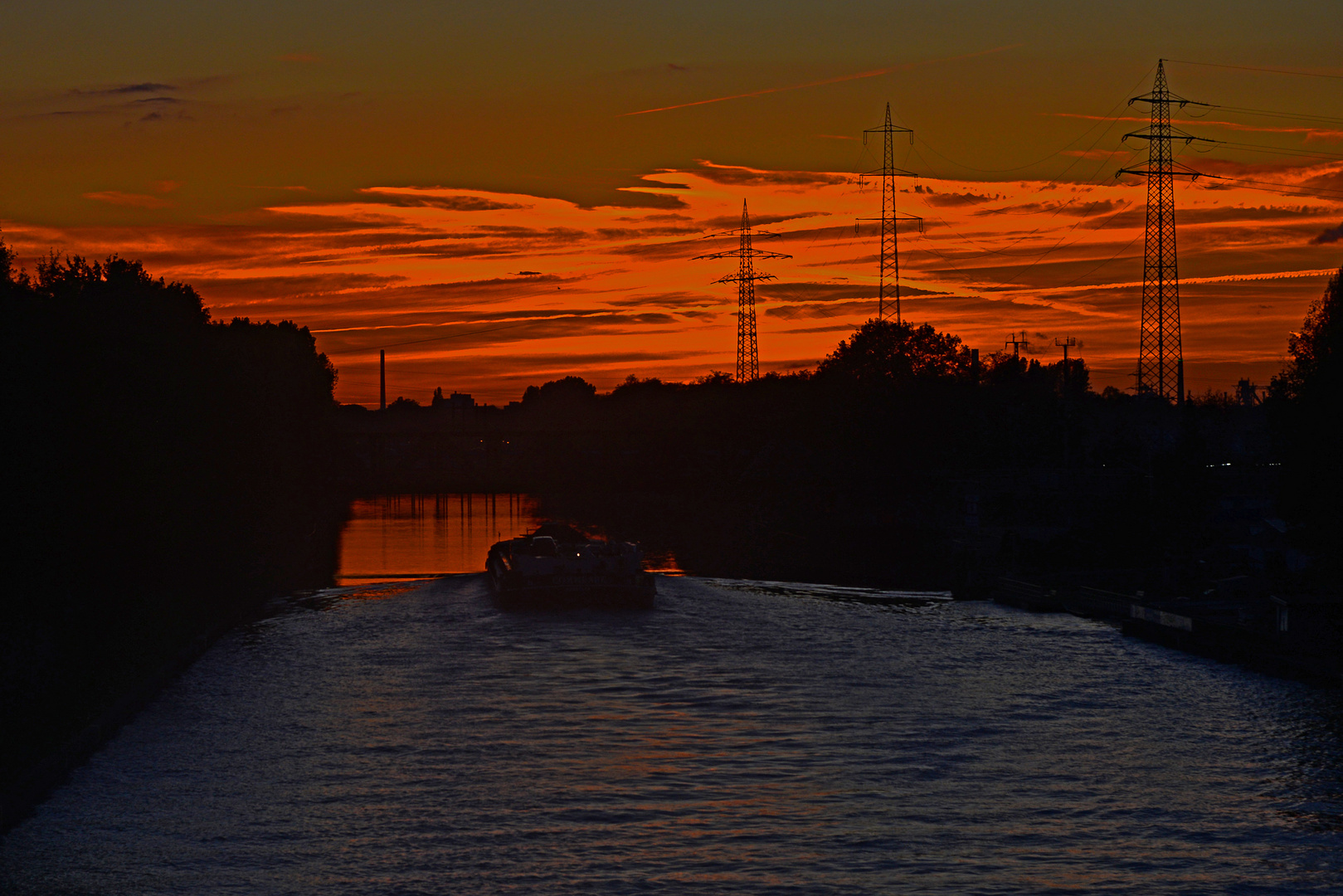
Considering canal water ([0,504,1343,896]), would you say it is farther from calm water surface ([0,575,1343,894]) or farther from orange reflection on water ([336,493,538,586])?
orange reflection on water ([336,493,538,586])

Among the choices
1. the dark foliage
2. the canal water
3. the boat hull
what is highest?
the dark foliage

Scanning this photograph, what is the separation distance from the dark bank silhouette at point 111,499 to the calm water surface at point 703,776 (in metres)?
3.34

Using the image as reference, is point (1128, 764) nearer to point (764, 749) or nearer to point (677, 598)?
point (764, 749)

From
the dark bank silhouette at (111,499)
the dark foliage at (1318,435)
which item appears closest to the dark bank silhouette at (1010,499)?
the dark foliage at (1318,435)

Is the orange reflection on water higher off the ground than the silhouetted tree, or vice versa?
the silhouetted tree

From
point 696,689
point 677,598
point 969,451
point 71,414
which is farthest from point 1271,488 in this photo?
point 71,414

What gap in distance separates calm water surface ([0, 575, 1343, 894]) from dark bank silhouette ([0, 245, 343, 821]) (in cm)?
334

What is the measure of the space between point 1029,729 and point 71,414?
35.9 m

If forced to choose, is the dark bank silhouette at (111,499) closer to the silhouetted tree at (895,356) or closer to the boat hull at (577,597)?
the boat hull at (577,597)

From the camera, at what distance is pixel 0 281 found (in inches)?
2074

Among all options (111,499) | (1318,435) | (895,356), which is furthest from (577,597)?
(895,356)

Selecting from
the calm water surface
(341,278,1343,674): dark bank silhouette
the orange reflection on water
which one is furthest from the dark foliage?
the orange reflection on water

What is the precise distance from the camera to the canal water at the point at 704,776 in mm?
21703

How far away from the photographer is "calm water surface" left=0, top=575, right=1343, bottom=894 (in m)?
21.7
